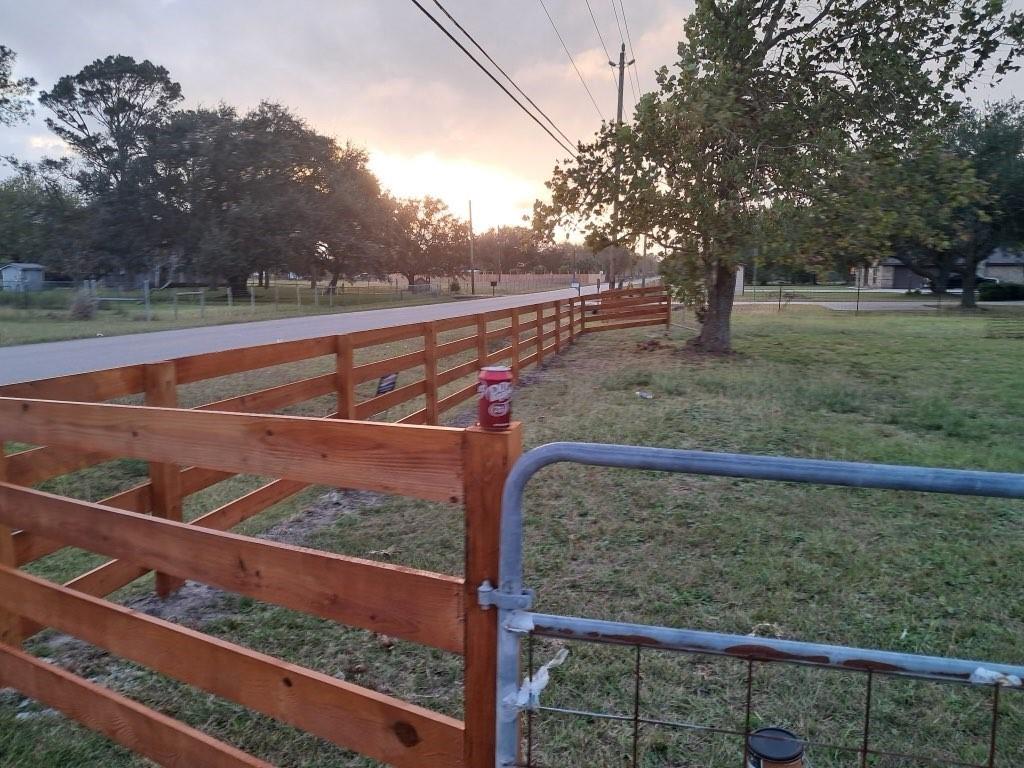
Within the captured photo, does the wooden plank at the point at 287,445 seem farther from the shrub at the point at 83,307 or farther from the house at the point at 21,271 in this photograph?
the house at the point at 21,271

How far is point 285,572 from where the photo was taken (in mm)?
2027

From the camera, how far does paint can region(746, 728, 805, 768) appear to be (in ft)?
6.16

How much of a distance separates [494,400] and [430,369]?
603 cm

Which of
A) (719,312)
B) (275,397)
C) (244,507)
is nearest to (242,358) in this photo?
(275,397)

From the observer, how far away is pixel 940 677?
1500 millimetres

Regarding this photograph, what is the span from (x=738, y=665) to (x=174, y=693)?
8.56 ft

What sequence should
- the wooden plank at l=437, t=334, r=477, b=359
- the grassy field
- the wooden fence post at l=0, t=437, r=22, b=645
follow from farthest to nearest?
the wooden plank at l=437, t=334, r=477, b=359 → the wooden fence post at l=0, t=437, r=22, b=645 → the grassy field

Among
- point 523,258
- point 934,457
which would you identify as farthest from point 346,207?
point 523,258

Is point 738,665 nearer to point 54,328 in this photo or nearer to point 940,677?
point 940,677

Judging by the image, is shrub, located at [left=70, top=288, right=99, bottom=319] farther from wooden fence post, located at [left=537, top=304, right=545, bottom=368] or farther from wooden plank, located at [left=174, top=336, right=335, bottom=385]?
wooden plank, located at [left=174, top=336, right=335, bottom=385]

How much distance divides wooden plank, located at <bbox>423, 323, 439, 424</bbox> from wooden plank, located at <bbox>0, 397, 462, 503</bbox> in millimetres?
4983

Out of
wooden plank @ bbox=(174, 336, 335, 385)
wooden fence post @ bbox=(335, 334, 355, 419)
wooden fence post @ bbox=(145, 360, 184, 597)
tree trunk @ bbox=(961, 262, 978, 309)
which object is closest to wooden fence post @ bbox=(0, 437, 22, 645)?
wooden fence post @ bbox=(145, 360, 184, 597)

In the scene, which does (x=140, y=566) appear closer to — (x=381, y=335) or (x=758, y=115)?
(x=381, y=335)

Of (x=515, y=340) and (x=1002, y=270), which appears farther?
(x=1002, y=270)
